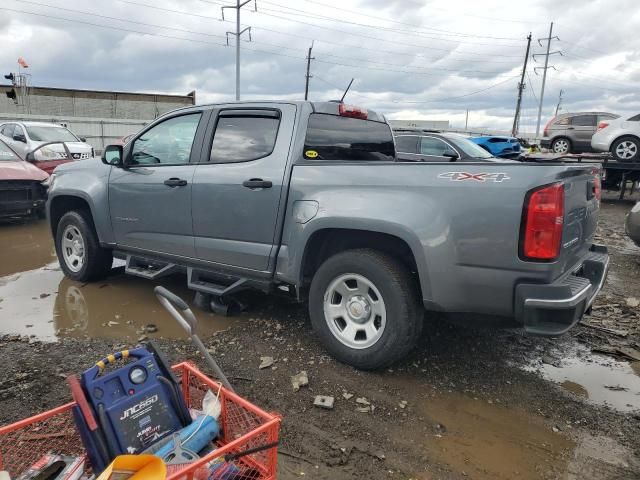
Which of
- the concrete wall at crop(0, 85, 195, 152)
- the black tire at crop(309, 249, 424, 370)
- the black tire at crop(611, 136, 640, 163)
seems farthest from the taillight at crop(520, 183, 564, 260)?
the concrete wall at crop(0, 85, 195, 152)

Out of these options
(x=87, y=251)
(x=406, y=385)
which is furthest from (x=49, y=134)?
(x=406, y=385)

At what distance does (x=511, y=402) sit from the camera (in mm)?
3328

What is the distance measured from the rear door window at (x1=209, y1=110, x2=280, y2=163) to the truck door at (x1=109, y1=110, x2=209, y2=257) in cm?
21

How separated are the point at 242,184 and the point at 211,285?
100 centimetres

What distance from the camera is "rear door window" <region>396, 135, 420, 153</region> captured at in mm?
11297

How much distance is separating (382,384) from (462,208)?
134cm

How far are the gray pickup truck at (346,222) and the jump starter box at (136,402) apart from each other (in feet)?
5.01

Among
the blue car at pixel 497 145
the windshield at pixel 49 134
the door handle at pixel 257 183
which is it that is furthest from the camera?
the blue car at pixel 497 145

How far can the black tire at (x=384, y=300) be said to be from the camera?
334 cm

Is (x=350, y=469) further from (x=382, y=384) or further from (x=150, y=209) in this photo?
(x=150, y=209)

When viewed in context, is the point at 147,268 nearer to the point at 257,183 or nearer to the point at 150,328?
the point at 150,328

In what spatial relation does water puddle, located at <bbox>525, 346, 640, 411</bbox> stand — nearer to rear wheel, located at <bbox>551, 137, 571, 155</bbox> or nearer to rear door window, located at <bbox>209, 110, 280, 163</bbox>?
rear door window, located at <bbox>209, 110, 280, 163</bbox>

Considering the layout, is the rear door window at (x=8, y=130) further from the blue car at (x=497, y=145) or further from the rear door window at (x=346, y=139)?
the blue car at (x=497, y=145)

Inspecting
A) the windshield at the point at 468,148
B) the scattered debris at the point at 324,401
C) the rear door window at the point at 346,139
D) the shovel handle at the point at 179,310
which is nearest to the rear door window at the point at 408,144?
the windshield at the point at 468,148
